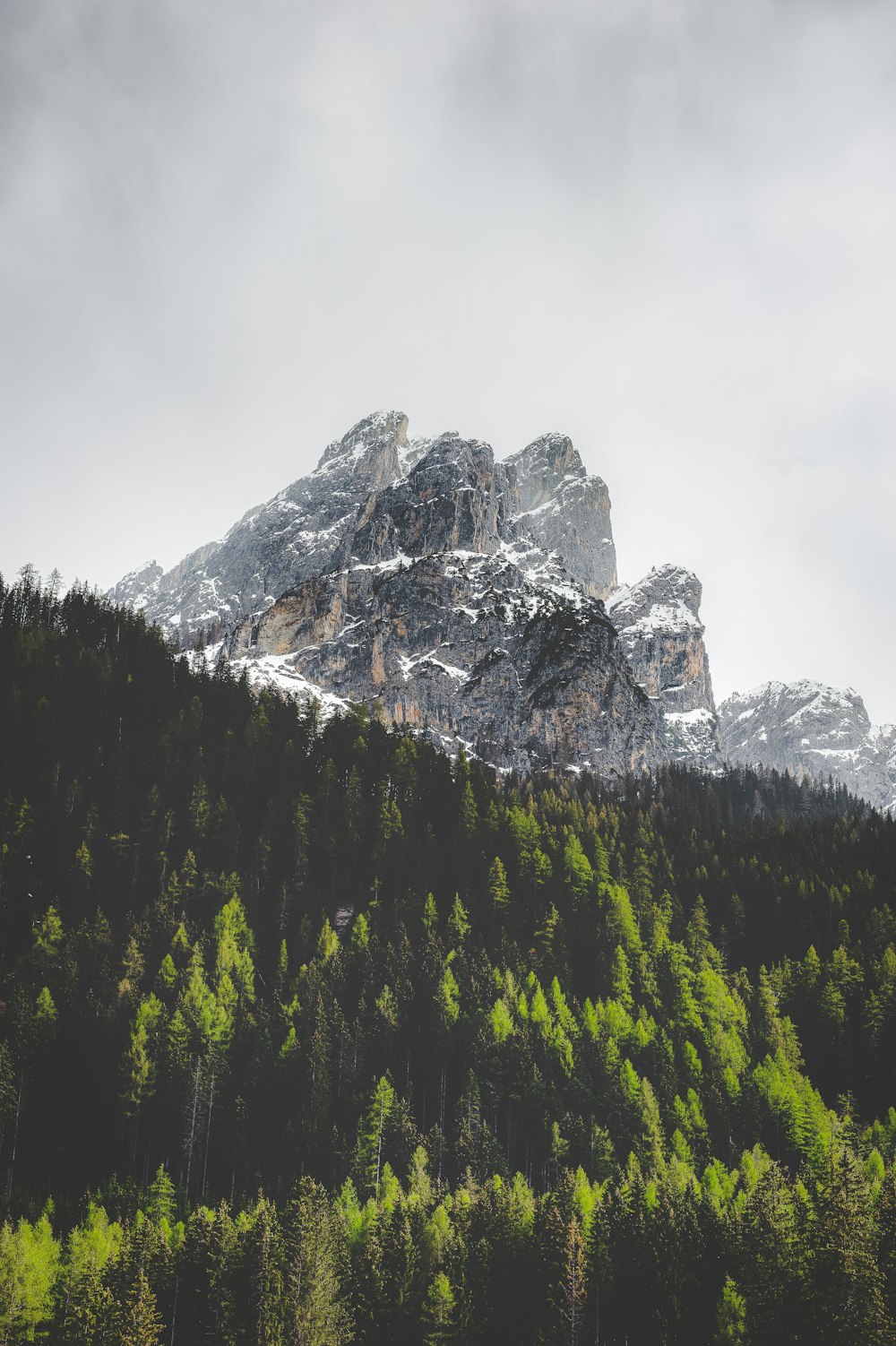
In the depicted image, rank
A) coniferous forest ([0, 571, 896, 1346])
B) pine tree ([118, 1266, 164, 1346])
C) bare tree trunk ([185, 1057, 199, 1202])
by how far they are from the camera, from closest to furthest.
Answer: pine tree ([118, 1266, 164, 1346])
coniferous forest ([0, 571, 896, 1346])
bare tree trunk ([185, 1057, 199, 1202])

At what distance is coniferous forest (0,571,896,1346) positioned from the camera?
177 feet

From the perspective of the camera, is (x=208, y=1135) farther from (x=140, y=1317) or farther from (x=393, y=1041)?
(x=140, y=1317)

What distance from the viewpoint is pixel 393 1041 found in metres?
87.2

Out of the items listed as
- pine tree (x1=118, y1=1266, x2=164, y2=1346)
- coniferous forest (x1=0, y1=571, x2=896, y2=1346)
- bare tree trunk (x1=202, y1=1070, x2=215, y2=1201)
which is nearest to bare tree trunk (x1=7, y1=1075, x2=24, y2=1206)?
coniferous forest (x1=0, y1=571, x2=896, y2=1346)

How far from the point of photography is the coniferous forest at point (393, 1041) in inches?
2122

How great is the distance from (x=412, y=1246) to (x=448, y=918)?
1867 inches

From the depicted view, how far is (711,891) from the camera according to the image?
11769 cm

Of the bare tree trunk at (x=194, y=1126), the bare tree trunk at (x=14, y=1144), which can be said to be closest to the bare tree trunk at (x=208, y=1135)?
the bare tree trunk at (x=194, y=1126)

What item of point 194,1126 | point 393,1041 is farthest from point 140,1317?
point 393,1041

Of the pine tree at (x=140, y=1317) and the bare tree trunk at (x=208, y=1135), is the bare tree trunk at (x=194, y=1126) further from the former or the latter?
the pine tree at (x=140, y=1317)

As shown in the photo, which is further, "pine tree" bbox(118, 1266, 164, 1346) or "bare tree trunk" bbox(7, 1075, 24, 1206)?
"bare tree trunk" bbox(7, 1075, 24, 1206)

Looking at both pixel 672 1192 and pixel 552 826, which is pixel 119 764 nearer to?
pixel 552 826

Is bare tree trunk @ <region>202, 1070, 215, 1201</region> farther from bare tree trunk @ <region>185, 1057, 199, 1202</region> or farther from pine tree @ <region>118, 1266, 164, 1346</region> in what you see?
pine tree @ <region>118, 1266, 164, 1346</region>

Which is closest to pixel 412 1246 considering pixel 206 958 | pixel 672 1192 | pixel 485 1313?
pixel 485 1313
